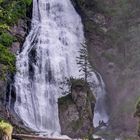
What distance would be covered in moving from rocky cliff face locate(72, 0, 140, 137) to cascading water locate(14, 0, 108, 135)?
4.14 ft

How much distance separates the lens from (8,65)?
28.3 m

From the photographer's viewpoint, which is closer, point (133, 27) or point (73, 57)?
point (73, 57)

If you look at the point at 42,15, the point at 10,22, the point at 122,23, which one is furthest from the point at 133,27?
the point at 10,22

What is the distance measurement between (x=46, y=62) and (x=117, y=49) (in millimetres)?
7000

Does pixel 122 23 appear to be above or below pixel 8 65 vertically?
above

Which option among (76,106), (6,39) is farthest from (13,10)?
(76,106)

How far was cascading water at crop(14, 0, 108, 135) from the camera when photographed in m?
27.8

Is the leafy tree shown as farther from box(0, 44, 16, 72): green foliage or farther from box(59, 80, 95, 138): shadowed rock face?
box(0, 44, 16, 72): green foliage

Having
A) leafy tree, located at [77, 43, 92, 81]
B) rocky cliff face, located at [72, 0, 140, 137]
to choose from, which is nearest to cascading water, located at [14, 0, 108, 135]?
leafy tree, located at [77, 43, 92, 81]

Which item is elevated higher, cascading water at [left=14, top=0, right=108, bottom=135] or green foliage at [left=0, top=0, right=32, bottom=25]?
green foliage at [left=0, top=0, right=32, bottom=25]

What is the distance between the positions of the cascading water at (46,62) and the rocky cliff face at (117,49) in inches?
49.6

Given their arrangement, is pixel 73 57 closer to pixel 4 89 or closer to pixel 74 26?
pixel 74 26

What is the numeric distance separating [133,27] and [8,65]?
11.7 m

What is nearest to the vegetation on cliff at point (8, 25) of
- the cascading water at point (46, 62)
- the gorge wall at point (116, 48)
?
the gorge wall at point (116, 48)
